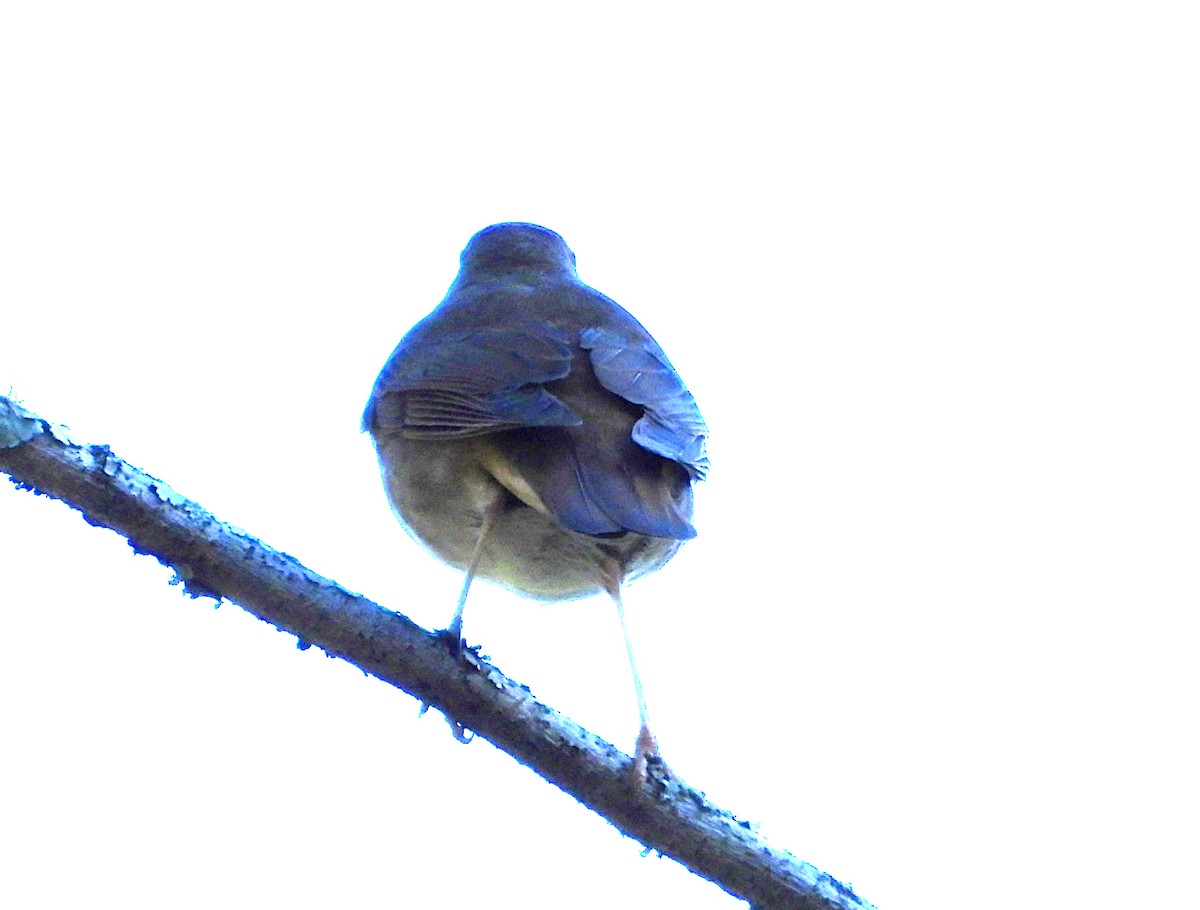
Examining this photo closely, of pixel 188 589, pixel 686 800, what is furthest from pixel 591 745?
pixel 188 589

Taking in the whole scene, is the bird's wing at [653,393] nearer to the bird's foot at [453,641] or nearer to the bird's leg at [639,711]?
the bird's leg at [639,711]

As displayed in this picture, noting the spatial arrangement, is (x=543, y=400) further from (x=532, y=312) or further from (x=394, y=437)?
(x=532, y=312)

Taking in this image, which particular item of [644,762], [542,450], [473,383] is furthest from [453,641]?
[473,383]

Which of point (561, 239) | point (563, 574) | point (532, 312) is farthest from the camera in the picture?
point (561, 239)

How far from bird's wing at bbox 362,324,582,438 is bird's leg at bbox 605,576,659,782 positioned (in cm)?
78

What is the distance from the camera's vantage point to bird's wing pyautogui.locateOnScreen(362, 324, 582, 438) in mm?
4863

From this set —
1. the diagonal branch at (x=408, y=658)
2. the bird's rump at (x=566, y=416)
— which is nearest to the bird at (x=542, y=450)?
the bird's rump at (x=566, y=416)

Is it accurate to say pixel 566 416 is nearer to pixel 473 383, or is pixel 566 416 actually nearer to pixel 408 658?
pixel 473 383

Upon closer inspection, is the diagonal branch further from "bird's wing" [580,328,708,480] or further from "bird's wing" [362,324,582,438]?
"bird's wing" [580,328,708,480]

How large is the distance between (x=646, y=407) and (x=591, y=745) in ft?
4.92

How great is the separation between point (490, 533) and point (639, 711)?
0.90 metres

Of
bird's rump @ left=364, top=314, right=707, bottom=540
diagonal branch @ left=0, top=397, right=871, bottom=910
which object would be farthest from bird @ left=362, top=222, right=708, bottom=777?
diagonal branch @ left=0, top=397, right=871, bottom=910

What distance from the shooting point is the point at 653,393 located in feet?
17.2

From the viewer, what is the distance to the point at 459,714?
3.97 m
